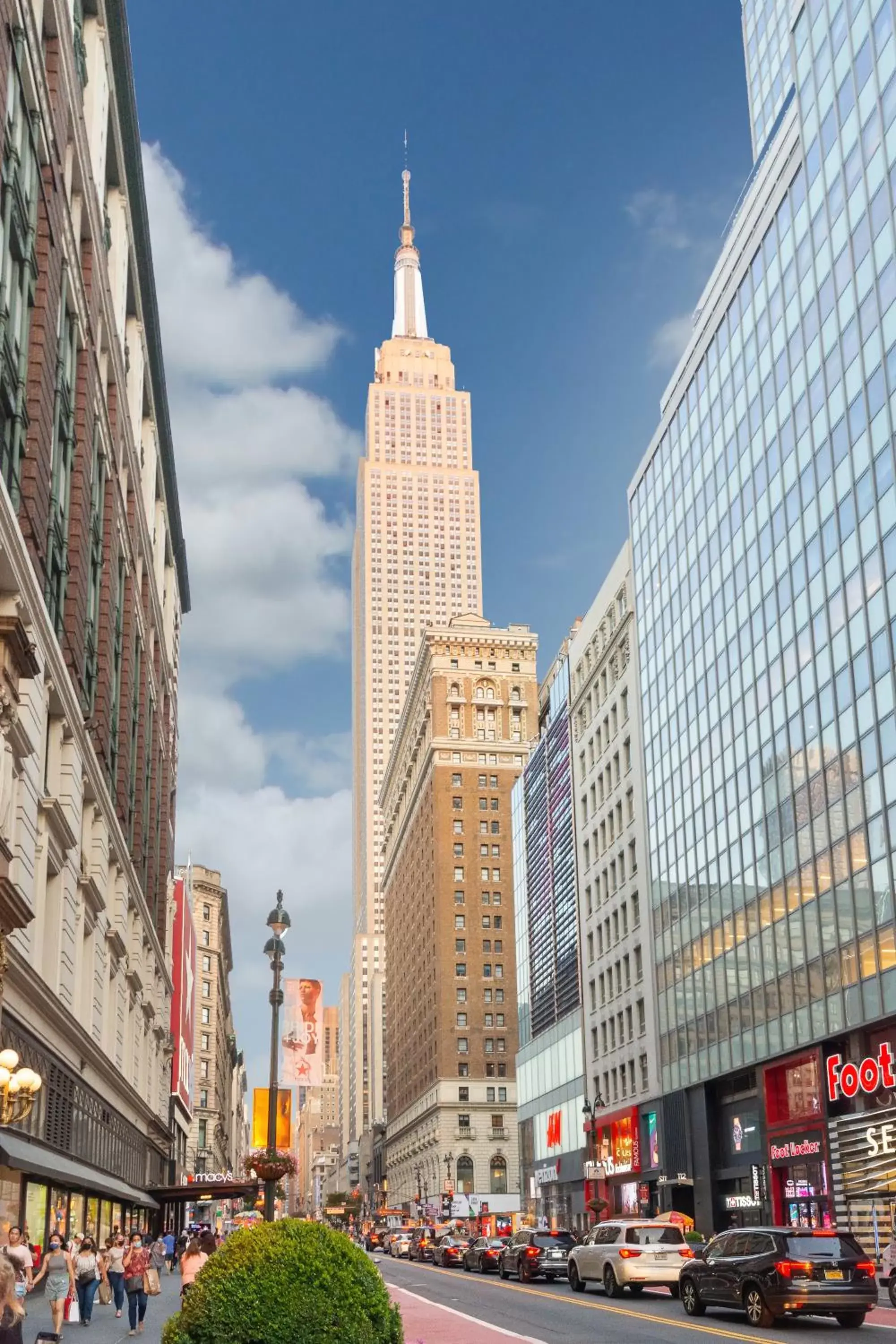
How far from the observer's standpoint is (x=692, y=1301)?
27344 millimetres

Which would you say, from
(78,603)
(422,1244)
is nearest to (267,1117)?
(78,603)

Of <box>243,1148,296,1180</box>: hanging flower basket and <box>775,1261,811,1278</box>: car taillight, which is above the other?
<box>243,1148,296,1180</box>: hanging flower basket

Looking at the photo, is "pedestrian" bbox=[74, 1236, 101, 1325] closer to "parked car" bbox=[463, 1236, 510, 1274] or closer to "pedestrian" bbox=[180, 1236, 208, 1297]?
"pedestrian" bbox=[180, 1236, 208, 1297]

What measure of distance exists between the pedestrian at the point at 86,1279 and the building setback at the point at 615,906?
40.0m

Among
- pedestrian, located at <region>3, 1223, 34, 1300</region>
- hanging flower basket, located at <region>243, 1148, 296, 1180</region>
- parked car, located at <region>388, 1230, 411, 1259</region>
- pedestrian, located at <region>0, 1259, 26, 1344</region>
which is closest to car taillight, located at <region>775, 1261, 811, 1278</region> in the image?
hanging flower basket, located at <region>243, 1148, 296, 1180</region>

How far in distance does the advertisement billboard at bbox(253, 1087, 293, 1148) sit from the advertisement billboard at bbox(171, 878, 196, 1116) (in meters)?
54.9

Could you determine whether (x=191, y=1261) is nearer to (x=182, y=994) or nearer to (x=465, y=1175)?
(x=182, y=994)

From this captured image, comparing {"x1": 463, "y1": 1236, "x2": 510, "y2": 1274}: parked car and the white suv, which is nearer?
the white suv

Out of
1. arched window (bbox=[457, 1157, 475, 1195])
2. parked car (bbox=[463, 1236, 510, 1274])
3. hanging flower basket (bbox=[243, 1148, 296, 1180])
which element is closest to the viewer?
hanging flower basket (bbox=[243, 1148, 296, 1180])

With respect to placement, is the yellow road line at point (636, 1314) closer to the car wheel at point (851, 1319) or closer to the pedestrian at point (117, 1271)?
the car wheel at point (851, 1319)

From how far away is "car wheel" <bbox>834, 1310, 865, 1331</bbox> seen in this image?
23953 mm

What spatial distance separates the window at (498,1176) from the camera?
13888 centimetres

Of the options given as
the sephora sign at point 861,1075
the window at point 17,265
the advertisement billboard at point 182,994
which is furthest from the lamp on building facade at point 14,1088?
the advertisement billboard at point 182,994

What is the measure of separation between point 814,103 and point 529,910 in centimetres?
6745
